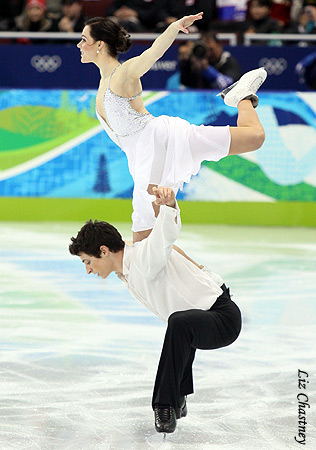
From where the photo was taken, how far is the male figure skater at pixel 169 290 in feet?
10.1

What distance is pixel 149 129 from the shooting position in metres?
3.75

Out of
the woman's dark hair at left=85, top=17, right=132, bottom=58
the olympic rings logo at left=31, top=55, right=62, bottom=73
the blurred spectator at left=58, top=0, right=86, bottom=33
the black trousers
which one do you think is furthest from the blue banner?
the black trousers

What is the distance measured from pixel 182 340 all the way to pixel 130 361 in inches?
44.9

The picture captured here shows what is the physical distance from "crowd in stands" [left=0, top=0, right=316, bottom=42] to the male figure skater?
20.6 ft

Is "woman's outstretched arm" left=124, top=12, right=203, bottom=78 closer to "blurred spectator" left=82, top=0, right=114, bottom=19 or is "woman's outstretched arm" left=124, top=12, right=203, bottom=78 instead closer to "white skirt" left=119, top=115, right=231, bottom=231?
"white skirt" left=119, top=115, right=231, bottom=231

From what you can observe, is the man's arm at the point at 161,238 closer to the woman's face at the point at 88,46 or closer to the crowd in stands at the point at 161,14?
the woman's face at the point at 88,46

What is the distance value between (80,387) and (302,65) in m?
5.69

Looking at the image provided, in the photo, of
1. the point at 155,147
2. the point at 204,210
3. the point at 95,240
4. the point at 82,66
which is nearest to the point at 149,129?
the point at 155,147

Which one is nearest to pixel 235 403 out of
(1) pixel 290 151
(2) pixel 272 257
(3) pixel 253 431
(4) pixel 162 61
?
(3) pixel 253 431

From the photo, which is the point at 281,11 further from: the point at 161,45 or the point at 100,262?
the point at 100,262

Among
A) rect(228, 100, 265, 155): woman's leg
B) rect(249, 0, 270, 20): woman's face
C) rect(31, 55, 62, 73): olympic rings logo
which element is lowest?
rect(31, 55, 62, 73): olympic rings logo

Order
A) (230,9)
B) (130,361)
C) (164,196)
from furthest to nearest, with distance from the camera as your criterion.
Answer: (230,9) → (130,361) → (164,196)

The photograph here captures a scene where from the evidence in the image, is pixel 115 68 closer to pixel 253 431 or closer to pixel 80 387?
pixel 80 387

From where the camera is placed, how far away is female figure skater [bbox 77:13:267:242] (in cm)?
362
